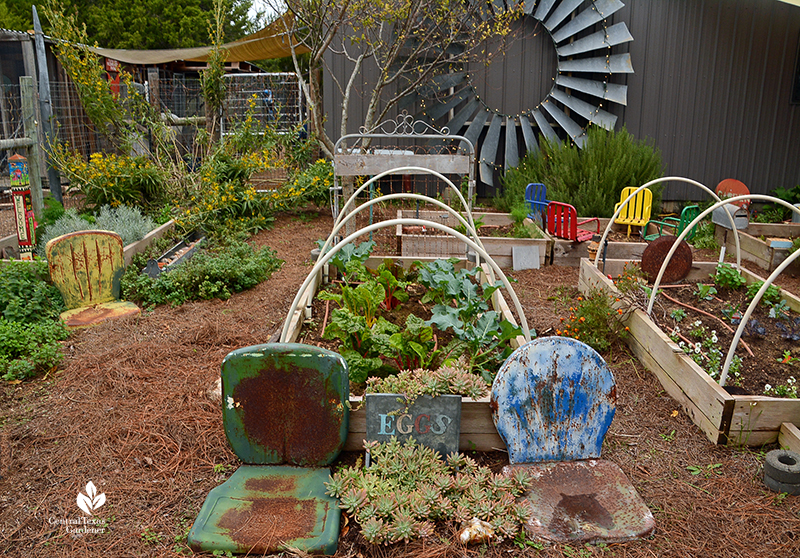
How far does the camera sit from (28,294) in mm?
4730

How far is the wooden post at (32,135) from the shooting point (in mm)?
6364

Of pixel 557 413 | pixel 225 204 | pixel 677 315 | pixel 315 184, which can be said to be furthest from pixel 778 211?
pixel 225 204

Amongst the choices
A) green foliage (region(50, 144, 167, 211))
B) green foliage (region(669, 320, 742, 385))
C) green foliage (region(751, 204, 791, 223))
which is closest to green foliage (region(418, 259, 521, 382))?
green foliage (region(669, 320, 742, 385))

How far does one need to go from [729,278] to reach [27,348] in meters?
5.41

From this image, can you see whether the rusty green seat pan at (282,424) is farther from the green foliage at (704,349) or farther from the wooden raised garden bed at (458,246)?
the wooden raised garden bed at (458,246)

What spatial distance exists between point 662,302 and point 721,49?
21.2 ft

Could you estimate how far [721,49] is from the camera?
30.2 feet

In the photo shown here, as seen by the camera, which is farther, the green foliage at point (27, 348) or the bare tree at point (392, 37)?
the bare tree at point (392, 37)

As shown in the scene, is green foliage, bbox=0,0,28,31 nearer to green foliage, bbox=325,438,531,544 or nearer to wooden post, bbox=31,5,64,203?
wooden post, bbox=31,5,64,203

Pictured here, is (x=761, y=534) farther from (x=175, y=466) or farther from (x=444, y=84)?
(x=444, y=84)

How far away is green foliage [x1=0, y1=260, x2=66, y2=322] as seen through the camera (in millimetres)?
4492

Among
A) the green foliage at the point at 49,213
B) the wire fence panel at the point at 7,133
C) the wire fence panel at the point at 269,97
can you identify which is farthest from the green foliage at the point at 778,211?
the wire fence panel at the point at 7,133

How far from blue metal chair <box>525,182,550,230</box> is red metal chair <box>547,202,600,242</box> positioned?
7.4 inches

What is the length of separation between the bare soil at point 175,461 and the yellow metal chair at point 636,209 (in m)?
3.35
